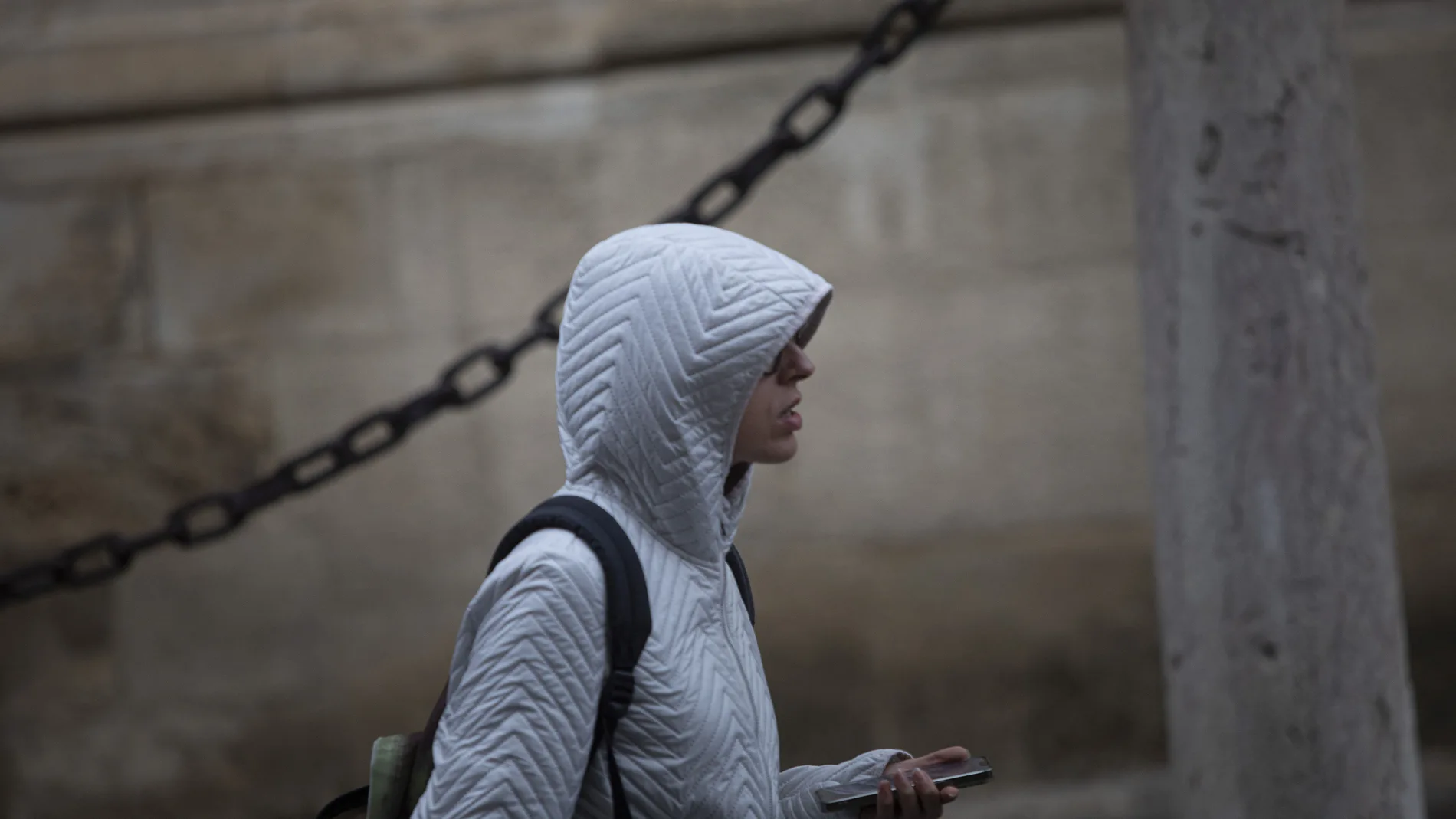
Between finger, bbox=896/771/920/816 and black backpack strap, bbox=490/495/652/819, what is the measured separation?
0.23 m

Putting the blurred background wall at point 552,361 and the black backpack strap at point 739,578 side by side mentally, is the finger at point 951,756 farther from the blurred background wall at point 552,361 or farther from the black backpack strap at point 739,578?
the blurred background wall at point 552,361

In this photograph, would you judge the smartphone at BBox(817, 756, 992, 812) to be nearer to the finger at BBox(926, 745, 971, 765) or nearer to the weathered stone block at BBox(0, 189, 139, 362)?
the finger at BBox(926, 745, 971, 765)

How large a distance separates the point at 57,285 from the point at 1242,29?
2.78 m

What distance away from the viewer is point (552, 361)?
3.70 metres

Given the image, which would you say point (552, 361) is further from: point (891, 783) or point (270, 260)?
point (891, 783)

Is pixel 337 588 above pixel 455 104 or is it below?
below

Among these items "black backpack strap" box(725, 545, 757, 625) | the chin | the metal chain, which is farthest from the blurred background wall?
the chin

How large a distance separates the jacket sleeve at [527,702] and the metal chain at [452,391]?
1.20 metres

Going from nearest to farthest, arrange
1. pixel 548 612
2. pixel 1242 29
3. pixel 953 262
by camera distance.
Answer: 1. pixel 548 612
2. pixel 1242 29
3. pixel 953 262

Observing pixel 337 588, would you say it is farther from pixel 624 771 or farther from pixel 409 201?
pixel 624 771

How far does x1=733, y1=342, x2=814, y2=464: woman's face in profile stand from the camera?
141cm

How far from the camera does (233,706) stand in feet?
12.2

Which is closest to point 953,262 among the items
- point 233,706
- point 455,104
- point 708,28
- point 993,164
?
point 993,164

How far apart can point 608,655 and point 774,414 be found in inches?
10.5
